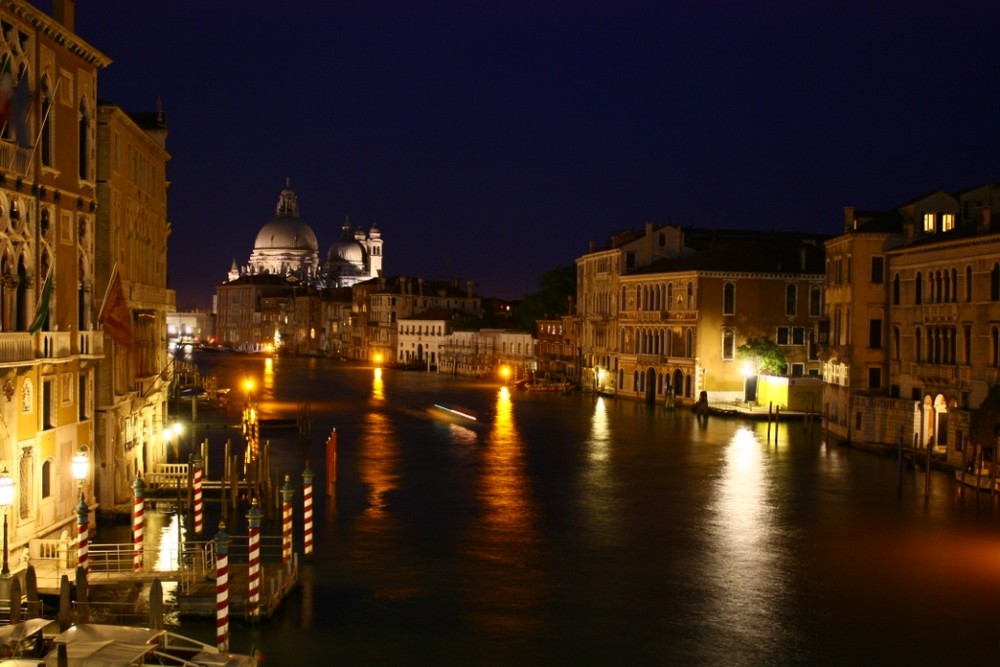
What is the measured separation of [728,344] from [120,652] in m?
40.6

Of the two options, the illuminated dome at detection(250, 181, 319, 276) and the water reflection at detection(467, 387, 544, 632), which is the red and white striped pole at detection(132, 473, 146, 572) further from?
the illuminated dome at detection(250, 181, 319, 276)

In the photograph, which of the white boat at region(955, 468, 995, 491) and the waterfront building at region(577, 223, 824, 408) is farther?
the waterfront building at region(577, 223, 824, 408)

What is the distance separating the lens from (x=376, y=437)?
38688 mm

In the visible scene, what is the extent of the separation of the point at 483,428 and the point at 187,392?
1457 centimetres

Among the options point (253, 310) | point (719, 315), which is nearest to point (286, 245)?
point (253, 310)

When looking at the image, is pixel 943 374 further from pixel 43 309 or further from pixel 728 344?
pixel 43 309

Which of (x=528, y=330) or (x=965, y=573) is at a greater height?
(x=528, y=330)

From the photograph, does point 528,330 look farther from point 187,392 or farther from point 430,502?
point 430,502

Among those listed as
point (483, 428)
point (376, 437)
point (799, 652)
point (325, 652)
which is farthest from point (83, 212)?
point (483, 428)

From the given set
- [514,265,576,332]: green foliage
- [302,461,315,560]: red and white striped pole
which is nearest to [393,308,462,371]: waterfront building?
[514,265,576,332]: green foliage

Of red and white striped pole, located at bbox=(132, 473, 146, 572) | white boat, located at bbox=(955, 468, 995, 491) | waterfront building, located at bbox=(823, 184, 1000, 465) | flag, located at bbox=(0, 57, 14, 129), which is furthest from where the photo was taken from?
waterfront building, located at bbox=(823, 184, 1000, 465)

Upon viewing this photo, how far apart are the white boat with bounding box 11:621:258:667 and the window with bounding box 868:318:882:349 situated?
86.9 feet

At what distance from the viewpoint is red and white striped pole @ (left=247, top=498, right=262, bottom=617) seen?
14867mm

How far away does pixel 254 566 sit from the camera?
15.0 meters
